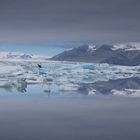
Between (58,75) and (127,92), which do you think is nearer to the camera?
(58,75)

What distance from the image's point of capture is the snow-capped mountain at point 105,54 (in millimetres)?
14539

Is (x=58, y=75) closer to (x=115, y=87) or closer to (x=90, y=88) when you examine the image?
(x=90, y=88)

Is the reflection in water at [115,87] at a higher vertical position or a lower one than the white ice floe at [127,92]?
higher

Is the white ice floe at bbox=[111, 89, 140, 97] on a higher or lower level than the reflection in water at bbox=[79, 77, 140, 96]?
lower

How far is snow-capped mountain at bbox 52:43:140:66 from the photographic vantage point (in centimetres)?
1454

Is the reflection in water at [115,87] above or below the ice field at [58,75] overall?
below

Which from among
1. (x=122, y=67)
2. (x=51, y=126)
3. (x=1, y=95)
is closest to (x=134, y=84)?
(x=122, y=67)

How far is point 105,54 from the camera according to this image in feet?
48.3

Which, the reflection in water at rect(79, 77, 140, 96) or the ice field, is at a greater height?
the ice field

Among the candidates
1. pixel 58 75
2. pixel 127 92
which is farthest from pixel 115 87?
pixel 58 75

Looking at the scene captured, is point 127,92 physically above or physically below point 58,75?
below

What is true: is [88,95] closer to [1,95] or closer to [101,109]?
[101,109]

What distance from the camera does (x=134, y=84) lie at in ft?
48.2

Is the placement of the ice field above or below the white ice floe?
above
